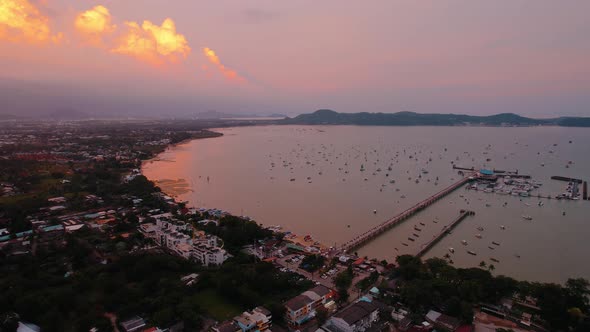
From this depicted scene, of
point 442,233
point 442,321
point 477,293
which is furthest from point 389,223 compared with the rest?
point 442,321

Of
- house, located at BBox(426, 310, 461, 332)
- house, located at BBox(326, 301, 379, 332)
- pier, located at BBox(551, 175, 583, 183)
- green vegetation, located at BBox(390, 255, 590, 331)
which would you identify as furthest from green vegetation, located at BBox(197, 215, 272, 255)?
pier, located at BBox(551, 175, 583, 183)

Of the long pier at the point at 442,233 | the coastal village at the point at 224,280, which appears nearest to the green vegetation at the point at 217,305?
the coastal village at the point at 224,280

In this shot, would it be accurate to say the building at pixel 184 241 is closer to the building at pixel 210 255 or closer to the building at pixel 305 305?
the building at pixel 210 255

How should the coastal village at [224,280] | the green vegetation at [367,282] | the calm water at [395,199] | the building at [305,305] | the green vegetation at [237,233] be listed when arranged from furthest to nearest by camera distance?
the calm water at [395,199]
the green vegetation at [237,233]
the green vegetation at [367,282]
the building at [305,305]
the coastal village at [224,280]

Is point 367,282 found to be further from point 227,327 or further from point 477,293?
point 227,327

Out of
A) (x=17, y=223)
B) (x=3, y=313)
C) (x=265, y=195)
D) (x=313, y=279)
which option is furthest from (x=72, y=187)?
(x=313, y=279)

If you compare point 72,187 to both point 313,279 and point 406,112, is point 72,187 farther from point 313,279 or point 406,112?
point 406,112
